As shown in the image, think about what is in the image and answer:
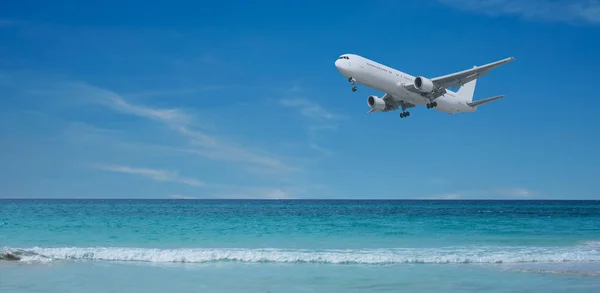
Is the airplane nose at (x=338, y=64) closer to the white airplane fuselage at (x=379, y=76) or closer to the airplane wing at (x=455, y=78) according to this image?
the white airplane fuselage at (x=379, y=76)

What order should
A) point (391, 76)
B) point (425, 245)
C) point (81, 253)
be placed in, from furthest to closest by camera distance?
point (391, 76)
point (425, 245)
point (81, 253)

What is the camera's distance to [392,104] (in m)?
41.9

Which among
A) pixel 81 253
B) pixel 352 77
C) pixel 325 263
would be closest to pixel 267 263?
pixel 325 263

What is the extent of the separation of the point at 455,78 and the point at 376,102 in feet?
19.5

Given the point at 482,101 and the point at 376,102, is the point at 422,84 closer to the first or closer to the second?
the point at 376,102

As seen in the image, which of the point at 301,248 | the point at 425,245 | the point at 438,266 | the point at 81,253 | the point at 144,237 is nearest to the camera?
the point at 438,266

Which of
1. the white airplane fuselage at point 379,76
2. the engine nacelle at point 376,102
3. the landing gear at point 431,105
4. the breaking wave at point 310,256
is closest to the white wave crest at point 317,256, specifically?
the breaking wave at point 310,256

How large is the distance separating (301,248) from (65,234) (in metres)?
16.1

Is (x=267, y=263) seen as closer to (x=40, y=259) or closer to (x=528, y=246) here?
(x=40, y=259)

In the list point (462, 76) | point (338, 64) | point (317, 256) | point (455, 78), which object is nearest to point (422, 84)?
point (455, 78)

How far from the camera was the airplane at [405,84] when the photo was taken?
115 feet

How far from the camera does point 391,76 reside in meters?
36.2

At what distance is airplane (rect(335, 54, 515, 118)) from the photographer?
115ft

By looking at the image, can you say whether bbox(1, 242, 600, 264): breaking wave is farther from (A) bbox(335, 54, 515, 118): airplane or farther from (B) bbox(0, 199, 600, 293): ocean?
(A) bbox(335, 54, 515, 118): airplane
